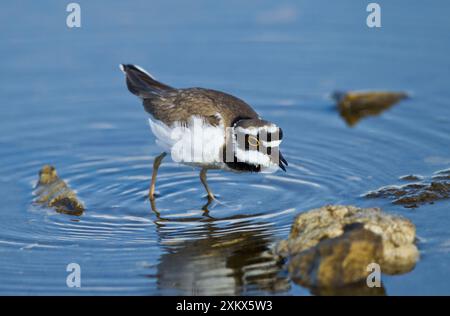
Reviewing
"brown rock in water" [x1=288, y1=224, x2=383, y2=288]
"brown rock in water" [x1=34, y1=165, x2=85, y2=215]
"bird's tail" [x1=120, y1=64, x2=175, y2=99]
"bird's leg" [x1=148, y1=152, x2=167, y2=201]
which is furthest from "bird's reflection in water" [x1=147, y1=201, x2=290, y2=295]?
"bird's tail" [x1=120, y1=64, x2=175, y2=99]

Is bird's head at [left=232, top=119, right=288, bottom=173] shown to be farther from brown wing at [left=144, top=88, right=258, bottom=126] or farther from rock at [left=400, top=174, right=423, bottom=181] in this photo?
rock at [left=400, top=174, right=423, bottom=181]

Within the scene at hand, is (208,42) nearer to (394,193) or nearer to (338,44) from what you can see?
(338,44)

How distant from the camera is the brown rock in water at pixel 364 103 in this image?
13.1 metres

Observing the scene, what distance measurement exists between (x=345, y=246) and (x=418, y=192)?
2.50 meters

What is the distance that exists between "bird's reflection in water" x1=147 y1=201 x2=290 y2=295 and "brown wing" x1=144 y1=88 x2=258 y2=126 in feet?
3.93

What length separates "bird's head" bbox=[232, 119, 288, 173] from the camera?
9836 mm

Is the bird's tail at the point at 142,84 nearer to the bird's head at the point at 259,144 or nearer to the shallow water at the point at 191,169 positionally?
the shallow water at the point at 191,169

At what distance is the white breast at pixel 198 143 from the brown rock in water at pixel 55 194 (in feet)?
4.43

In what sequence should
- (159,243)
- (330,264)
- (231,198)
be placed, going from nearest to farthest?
1. (330,264)
2. (159,243)
3. (231,198)

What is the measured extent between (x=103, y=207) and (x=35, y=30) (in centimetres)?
613

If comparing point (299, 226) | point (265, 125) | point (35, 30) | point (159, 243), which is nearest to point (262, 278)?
point (299, 226)

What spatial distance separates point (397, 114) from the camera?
12836mm

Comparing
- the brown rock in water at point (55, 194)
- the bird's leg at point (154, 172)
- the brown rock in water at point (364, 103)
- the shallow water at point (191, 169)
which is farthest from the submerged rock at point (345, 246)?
the brown rock in water at point (364, 103)

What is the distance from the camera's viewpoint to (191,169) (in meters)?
11.8
